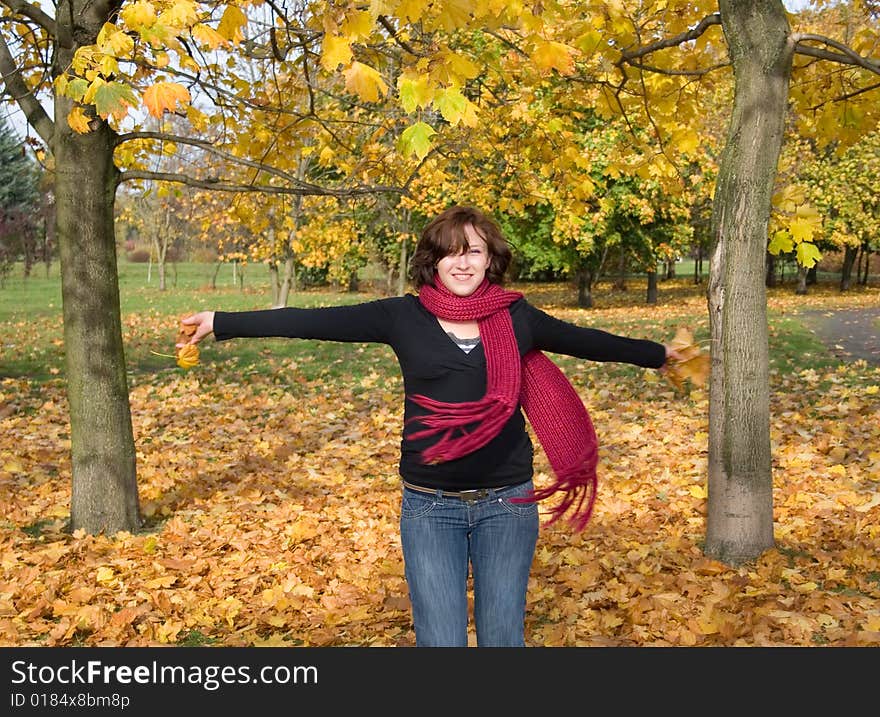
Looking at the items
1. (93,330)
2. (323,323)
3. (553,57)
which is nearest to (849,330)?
(553,57)

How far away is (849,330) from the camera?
16.5 m

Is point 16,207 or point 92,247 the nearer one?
point 92,247

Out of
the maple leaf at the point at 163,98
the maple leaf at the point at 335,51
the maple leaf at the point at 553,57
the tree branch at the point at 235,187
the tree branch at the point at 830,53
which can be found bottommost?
the tree branch at the point at 235,187

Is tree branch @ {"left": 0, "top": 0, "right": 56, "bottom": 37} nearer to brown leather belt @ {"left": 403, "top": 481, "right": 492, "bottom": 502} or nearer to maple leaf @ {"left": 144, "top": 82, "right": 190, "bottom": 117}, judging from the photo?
maple leaf @ {"left": 144, "top": 82, "right": 190, "bottom": 117}

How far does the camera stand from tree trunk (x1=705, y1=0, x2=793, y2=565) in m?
4.70

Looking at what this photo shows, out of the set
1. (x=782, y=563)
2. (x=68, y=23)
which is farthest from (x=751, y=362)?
(x=68, y=23)

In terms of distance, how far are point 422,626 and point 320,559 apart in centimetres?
247

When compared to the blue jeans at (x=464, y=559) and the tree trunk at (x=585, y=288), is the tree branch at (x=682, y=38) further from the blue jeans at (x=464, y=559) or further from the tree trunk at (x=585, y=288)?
the tree trunk at (x=585, y=288)

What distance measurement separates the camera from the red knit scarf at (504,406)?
113 inches

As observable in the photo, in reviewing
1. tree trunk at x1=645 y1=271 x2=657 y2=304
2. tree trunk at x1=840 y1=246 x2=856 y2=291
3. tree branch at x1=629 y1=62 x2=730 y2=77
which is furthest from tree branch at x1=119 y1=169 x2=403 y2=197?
tree trunk at x1=840 y1=246 x2=856 y2=291

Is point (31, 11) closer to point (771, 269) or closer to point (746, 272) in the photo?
point (746, 272)

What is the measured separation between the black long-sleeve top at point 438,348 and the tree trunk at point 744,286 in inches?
74.0

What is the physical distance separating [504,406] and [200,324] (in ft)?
3.78

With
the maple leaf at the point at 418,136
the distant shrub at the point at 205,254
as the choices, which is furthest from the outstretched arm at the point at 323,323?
the distant shrub at the point at 205,254
